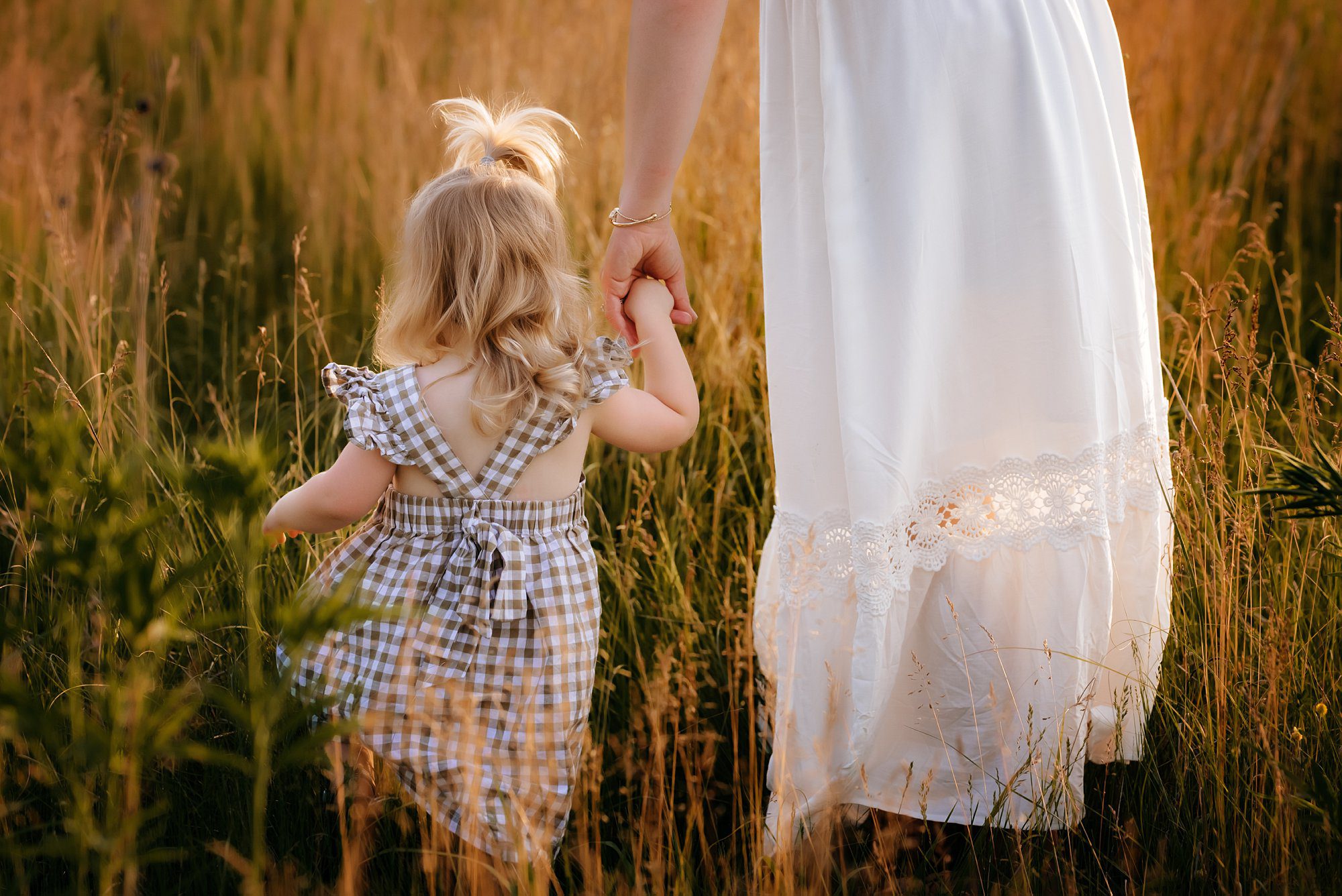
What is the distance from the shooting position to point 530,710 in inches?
64.0

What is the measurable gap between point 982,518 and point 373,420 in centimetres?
89

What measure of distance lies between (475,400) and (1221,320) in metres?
2.05

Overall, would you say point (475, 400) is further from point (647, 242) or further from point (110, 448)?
point (110, 448)

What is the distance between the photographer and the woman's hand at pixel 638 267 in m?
1.66

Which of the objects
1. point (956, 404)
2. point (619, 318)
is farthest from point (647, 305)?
point (956, 404)

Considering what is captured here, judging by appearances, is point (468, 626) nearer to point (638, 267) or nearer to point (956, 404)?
point (638, 267)

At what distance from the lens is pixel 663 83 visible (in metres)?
1.51

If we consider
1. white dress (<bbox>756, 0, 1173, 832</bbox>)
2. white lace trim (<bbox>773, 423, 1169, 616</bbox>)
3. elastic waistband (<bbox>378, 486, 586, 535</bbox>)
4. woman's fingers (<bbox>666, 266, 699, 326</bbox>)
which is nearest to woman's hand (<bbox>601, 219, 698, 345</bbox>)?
woman's fingers (<bbox>666, 266, 699, 326</bbox>)

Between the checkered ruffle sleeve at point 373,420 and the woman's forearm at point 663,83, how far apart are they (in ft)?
1.57

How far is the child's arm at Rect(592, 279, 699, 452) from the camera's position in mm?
1716

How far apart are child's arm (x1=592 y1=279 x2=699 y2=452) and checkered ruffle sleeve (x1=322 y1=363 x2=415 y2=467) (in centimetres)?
30

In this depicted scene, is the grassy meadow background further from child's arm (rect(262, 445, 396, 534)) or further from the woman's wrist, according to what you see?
the woman's wrist

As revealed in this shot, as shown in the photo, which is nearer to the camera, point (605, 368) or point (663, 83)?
point (663, 83)

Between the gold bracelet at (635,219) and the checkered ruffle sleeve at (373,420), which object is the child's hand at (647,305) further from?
the checkered ruffle sleeve at (373,420)
